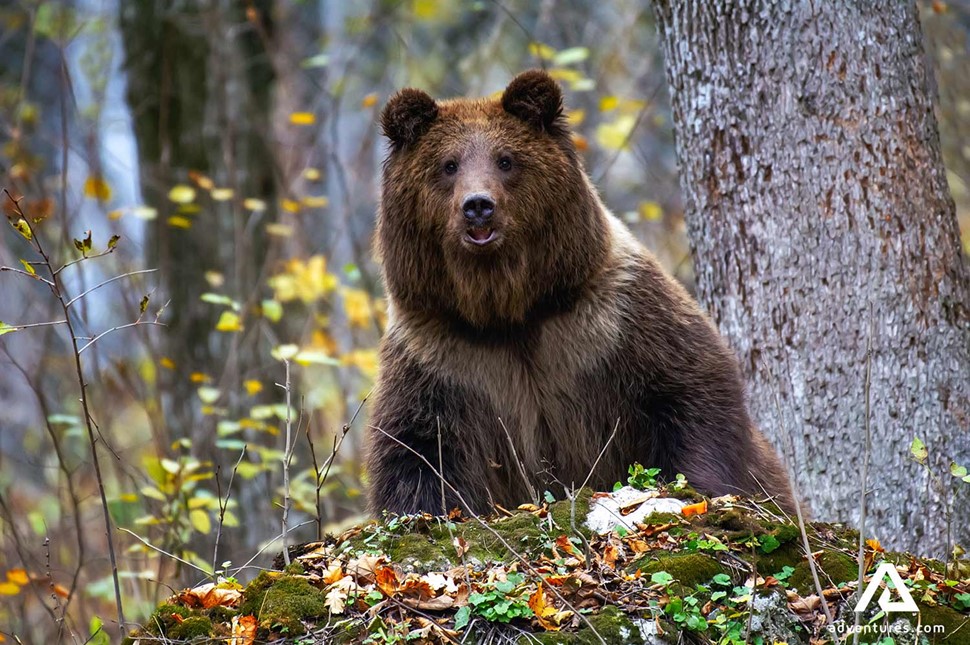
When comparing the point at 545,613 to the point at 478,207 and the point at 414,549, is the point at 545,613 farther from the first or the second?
the point at 478,207

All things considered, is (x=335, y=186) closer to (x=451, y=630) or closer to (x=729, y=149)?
(x=729, y=149)

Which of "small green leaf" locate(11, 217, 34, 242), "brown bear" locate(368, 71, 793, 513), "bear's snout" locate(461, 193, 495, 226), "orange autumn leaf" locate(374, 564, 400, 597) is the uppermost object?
"small green leaf" locate(11, 217, 34, 242)

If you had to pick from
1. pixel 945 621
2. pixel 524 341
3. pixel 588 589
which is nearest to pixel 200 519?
pixel 524 341

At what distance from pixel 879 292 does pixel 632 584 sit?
2.42 metres

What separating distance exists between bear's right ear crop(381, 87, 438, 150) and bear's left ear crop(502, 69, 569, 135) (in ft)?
1.32

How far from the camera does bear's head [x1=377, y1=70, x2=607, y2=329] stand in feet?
17.7

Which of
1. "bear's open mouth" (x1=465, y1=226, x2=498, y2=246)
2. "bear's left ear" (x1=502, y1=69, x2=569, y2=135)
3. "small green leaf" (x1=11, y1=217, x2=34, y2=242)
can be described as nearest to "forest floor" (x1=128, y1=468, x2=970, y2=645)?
"small green leaf" (x1=11, y1=217, x2=34, y2=242)

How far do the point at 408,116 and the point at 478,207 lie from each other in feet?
2.51

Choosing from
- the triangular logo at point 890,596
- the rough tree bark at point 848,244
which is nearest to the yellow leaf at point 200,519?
the rough tree bark at point 848,244

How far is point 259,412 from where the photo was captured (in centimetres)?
797

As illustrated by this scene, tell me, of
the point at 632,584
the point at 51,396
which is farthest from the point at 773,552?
the point at 51,396

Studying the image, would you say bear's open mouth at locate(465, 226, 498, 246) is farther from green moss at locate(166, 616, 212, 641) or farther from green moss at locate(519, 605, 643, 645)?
green moss at locate(166, 616, 212, 641)

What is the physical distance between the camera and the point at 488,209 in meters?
5.29

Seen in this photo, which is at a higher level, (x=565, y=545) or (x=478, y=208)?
(x=478, y=208)
